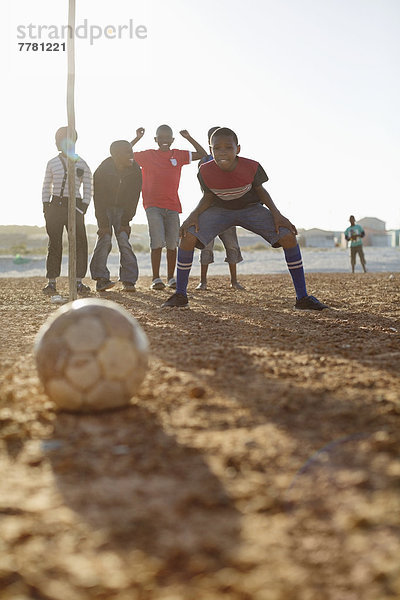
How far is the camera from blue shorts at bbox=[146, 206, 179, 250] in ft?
31.1

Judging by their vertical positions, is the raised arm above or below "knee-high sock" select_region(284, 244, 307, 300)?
above

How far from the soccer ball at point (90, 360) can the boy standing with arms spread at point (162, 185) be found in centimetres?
651

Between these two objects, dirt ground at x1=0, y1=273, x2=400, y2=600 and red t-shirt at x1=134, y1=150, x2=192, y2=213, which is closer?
dirt ground at x1=0, y1=273, x2=400, y2=600

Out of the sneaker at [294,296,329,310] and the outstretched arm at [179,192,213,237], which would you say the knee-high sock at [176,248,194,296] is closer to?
the outstretched arm at [179,192,213,237]

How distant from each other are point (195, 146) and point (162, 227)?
4.54ft

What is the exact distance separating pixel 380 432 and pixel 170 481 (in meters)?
0.94

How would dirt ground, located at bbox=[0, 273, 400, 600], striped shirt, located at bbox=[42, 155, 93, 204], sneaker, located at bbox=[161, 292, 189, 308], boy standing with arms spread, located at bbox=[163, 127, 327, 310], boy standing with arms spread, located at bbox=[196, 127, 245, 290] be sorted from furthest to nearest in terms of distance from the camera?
boy standing with arms spread, located at bbox=[196, 127, 245, 290] → striped shirt, located at bbox=[42, 155, 93, 204] → sneaker, located at bbox=[161, 292, 189, 308] → boy standing with arms spread, located at bbox=[163, 127, 327, 310] → dirt ground, located at bbox=[0, 273, 400, 600]

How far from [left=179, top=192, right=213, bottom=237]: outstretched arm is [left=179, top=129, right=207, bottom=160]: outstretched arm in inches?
101

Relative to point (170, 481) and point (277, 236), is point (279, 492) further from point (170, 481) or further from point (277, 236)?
point (277, 236)

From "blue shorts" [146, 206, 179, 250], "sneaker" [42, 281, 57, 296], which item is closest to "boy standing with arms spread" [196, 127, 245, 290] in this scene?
"blue shorts" [146, 206, 179, 250]

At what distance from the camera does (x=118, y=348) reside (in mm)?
2916

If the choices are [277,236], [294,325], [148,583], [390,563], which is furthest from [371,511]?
[277,236]

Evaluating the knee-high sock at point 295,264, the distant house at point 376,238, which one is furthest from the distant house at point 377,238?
the knee-high sock at point 295,264

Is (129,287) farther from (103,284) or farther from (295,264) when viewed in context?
(295,264)
